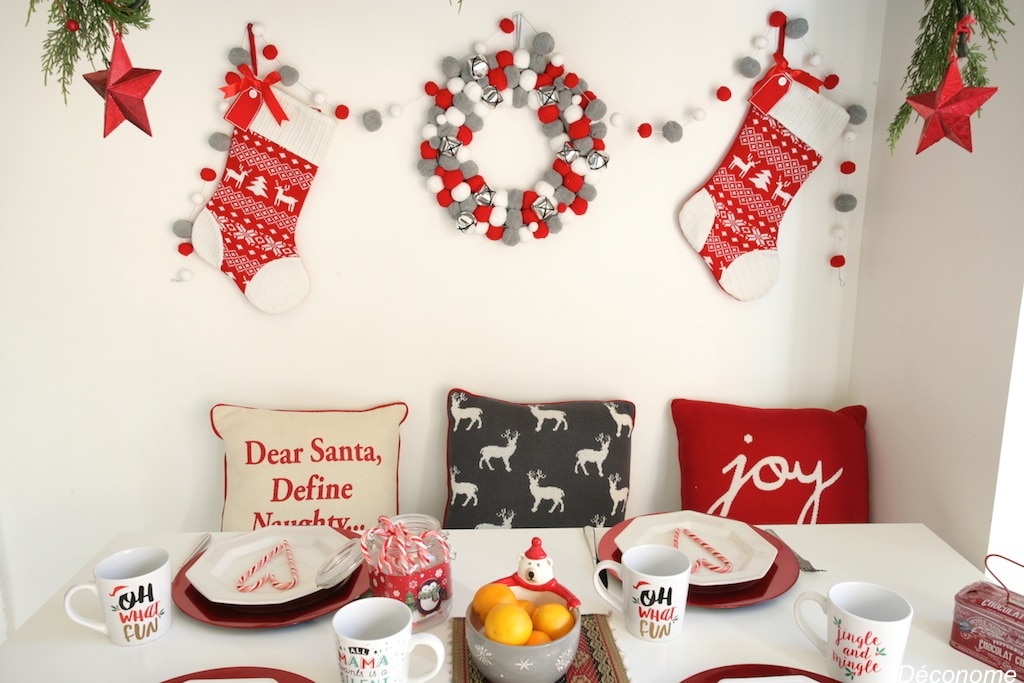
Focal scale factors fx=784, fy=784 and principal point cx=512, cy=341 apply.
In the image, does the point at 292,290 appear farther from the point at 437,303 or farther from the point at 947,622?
the point at 947,622

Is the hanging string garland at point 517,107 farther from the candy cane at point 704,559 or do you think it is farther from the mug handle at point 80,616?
the mug handle at point 80,616

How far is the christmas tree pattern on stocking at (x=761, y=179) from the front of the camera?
1.90 metres

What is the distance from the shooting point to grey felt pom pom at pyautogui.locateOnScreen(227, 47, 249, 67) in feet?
5.93

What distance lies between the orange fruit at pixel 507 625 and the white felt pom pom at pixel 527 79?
124 centimetres

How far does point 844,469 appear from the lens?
188cm

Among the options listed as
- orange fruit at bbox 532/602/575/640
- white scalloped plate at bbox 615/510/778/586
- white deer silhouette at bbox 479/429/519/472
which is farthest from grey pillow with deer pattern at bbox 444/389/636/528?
orange fruit at bbox 532/602/575/640

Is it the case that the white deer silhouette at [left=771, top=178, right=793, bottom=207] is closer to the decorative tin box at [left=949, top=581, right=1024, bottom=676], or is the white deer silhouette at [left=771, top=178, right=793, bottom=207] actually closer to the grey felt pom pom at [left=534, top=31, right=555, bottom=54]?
the grey felt pom pom at [left=534, top=31, right=555, bottom=54]

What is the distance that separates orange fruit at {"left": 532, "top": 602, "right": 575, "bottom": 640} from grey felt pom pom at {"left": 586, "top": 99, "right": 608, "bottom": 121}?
1208 millimetres

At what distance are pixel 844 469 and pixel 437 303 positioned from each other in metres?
1.07

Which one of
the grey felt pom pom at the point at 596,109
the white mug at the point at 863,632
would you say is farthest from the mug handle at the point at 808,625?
the grey felt pom pom at the point at 596,109

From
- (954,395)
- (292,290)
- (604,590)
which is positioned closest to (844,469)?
(954,395)

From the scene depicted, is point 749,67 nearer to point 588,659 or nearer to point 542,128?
point 542,128

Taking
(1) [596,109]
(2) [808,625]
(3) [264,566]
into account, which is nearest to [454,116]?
(1) [596,109]

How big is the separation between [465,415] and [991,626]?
115 centimetres
